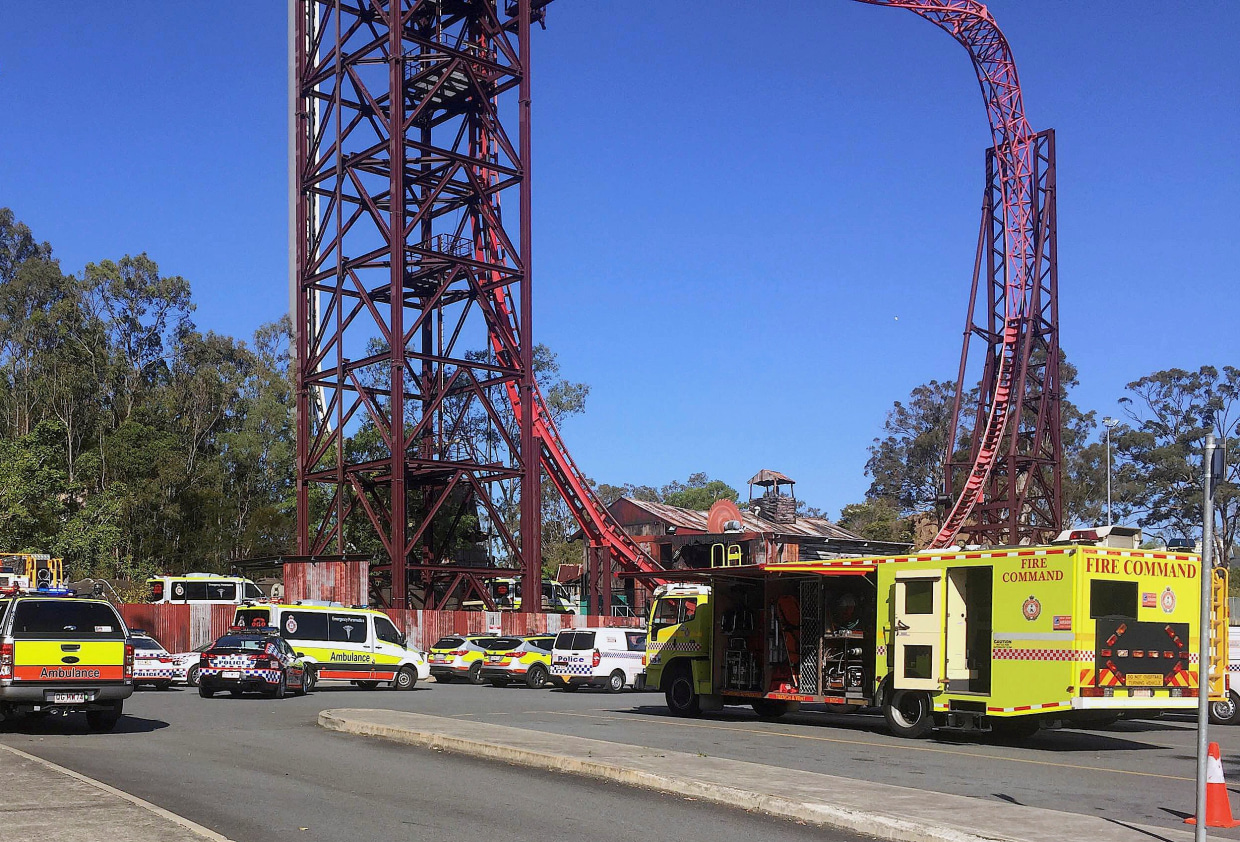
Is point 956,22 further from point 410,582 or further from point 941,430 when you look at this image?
point 941,430

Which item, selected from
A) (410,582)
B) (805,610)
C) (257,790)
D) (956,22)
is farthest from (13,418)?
(257,790)

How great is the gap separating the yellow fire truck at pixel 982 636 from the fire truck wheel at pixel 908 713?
0.8 inches

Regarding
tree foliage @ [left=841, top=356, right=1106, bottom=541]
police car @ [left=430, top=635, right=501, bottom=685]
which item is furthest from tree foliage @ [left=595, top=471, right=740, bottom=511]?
police car @ [left=430, top=635, right=501, bottom=685]

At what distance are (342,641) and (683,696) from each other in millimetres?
10473

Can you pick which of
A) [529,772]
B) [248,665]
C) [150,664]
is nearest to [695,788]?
[529,772]

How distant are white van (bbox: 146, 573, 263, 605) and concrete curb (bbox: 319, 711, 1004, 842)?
977 inches

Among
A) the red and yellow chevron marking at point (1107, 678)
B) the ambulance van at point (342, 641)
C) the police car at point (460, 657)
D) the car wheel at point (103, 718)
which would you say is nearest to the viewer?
the red and yellow chevron marking at point (1107, 678)

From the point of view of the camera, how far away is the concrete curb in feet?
34.6

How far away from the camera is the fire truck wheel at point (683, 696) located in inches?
960

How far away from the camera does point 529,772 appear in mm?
14539

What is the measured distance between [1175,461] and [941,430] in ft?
53.8

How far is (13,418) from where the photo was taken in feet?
210

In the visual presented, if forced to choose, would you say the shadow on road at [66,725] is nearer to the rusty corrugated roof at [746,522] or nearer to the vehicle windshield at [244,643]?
the vehicle windshield at [244,643]

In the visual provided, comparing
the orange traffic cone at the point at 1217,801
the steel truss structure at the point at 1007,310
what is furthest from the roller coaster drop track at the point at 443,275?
the orange traffic cone at the point at 1217,801
